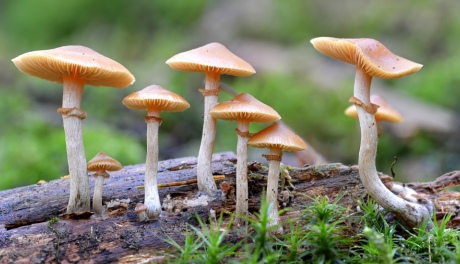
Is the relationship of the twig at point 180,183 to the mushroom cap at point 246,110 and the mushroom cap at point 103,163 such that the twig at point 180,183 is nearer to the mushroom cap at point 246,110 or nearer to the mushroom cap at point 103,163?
the mushroom cap at point 103,163

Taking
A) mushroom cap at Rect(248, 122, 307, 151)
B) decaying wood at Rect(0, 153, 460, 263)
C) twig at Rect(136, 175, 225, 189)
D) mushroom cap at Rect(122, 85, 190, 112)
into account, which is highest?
mushroom cap at Rect(122, 85, 190, 112)

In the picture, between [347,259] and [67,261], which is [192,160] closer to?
[67,261]

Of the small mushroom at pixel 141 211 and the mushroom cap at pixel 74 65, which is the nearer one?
the mushroom cap at pixel 74 65

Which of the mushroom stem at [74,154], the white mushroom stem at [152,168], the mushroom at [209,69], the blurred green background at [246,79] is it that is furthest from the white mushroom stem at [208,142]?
the blurred green background at [246,79]

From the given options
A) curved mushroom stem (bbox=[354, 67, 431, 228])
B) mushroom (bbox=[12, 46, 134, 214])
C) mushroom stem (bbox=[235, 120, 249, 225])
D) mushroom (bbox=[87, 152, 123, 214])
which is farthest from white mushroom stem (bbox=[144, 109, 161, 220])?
curved mushroom stem (bbox=[354, 67, 431, 228])

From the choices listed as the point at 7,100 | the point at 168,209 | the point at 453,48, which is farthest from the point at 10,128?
the point at 453,48

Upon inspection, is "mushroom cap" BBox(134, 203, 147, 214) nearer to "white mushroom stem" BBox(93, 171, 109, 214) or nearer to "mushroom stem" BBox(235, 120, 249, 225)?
"white mushroom stem" BBox(93, 171, 109, 214)
